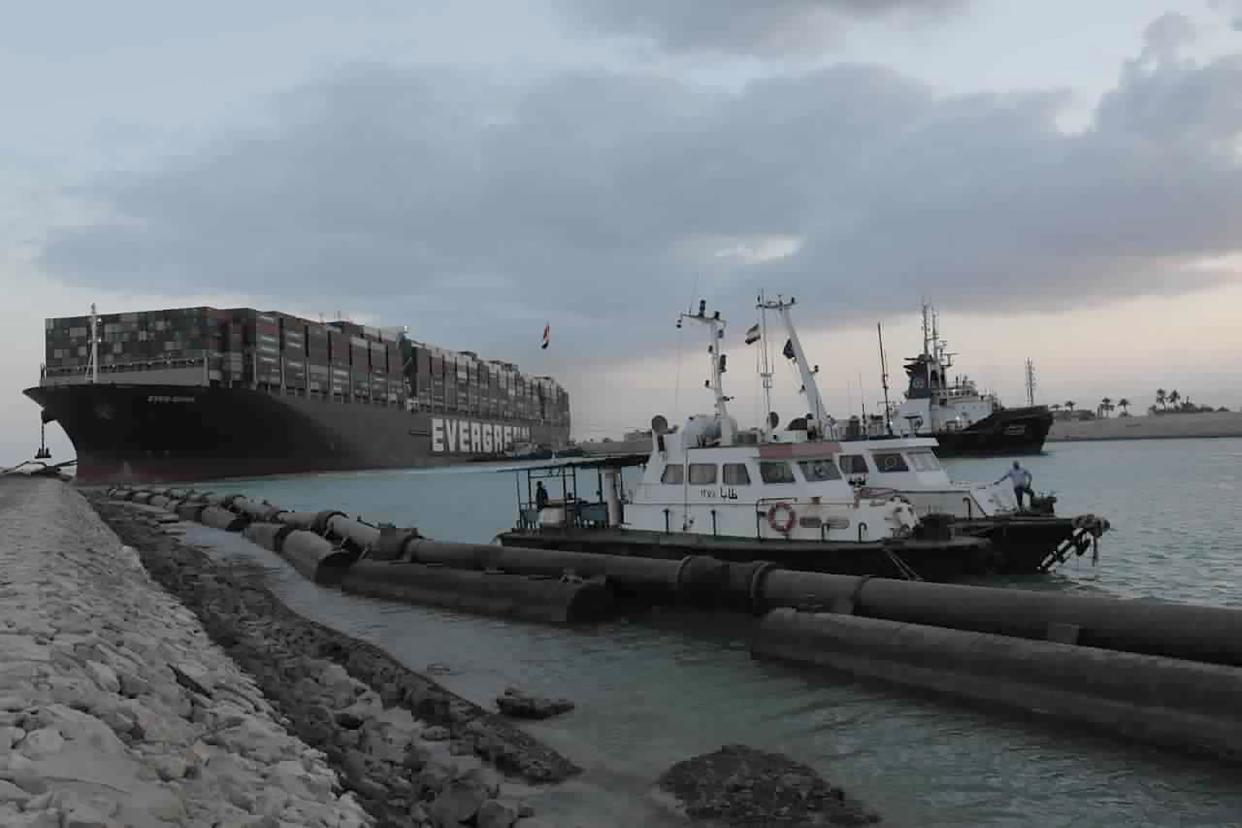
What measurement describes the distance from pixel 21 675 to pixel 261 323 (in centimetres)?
7754

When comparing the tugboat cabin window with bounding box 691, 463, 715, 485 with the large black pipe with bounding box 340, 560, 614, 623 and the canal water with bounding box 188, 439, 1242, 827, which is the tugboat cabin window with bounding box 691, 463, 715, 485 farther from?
the large black pipe with bounding box 340, 560, 614, 623

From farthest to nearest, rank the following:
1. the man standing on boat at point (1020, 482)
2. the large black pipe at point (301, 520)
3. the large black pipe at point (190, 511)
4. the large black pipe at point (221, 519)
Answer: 1. the large black pipe at point (190, 511)
2. the large black pipe at point (221, 519)
3. the large black pipe at point (301, 520)
4. the man standing on boat at point (1020, 482)

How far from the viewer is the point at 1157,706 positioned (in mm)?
8141

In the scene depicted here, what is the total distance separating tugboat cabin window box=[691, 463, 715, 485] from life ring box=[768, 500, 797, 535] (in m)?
1.70

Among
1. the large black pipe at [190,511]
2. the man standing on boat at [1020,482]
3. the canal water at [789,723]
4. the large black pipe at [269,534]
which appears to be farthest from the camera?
the large black pipe at [190,511]

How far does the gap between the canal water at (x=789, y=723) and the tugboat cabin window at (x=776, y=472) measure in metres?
3.75

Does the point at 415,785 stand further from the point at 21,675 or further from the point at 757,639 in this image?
the point at 757,639

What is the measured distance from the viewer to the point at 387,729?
8984mm

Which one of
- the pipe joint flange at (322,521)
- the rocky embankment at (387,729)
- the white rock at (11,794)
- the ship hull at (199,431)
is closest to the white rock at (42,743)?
the white rock at (11,794)

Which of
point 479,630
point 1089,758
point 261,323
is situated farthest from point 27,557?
point 261,323

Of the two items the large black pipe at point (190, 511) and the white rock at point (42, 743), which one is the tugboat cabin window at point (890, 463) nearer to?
the white rock at point (42, 743)

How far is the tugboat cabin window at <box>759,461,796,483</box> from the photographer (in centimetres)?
1759

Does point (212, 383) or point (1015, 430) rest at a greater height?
point (212, 383)

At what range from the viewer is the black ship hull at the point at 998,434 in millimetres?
76688
